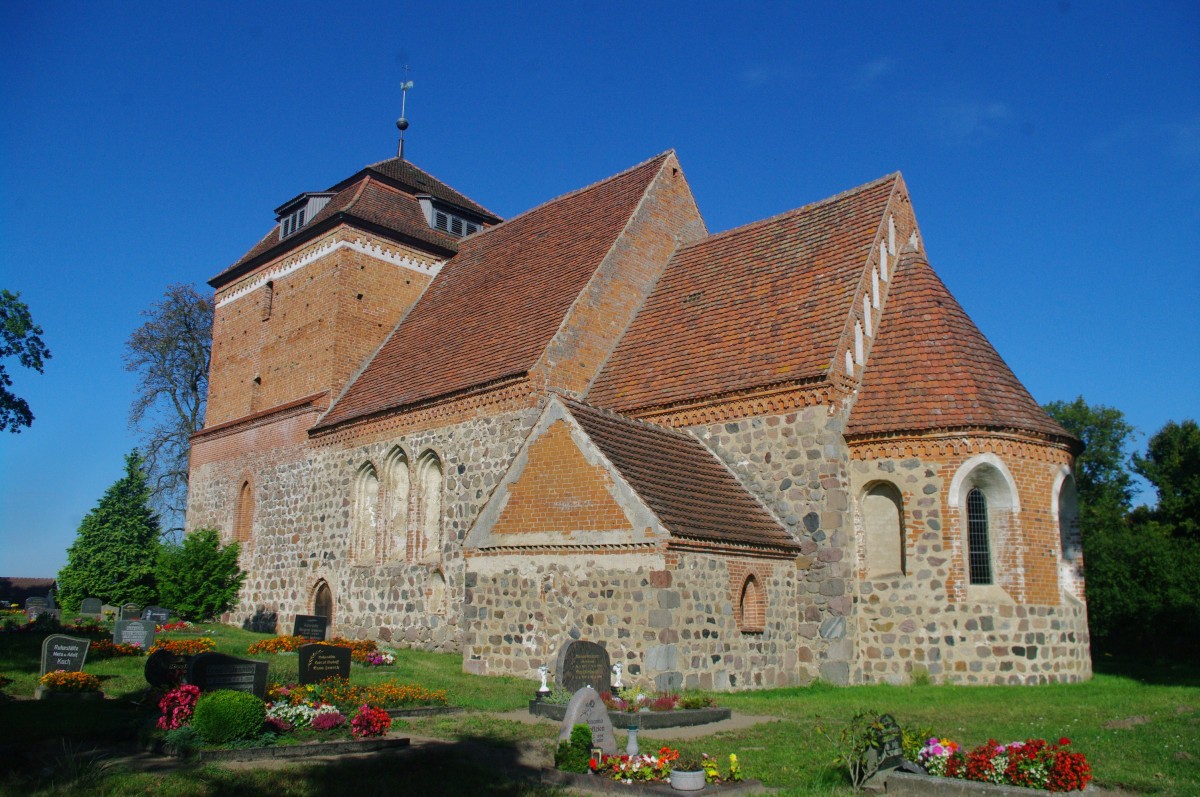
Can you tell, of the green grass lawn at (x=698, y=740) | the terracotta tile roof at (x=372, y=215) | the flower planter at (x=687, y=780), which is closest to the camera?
the flower planter at (x=687, y=780)

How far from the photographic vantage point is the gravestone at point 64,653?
49.8 ft

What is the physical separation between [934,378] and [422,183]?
20.0m

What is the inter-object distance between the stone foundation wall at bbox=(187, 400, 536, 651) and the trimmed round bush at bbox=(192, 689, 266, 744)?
8777 millimetres

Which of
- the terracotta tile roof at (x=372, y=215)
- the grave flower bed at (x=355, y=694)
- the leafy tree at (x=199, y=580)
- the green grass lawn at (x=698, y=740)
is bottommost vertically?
the green grass lawn at (x=698, y=740)

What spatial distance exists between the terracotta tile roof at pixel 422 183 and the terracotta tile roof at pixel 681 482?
1605 cm

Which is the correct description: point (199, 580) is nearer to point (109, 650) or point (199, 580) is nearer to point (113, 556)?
point (113, 556)

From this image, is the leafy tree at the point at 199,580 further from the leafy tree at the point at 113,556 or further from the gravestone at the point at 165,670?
the gravestone at the point at 165,670

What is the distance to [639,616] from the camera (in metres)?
14.7

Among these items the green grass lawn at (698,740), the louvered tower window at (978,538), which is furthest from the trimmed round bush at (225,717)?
the louvered tower window at (978,538)

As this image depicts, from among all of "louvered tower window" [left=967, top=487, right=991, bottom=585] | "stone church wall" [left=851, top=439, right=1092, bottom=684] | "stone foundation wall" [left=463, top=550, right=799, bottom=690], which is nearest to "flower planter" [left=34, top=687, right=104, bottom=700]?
"stone foundation wall" [left=463, top=550, right=799, bottom=690]

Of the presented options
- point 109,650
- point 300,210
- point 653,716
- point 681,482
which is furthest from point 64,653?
point 300,210

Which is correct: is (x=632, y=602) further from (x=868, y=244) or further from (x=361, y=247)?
(x=361, y=247)

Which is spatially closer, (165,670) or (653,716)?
(653,716)

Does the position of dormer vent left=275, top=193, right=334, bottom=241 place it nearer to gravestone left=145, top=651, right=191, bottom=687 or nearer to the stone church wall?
gravestone left=145, top=651, right=191, bottom=687
